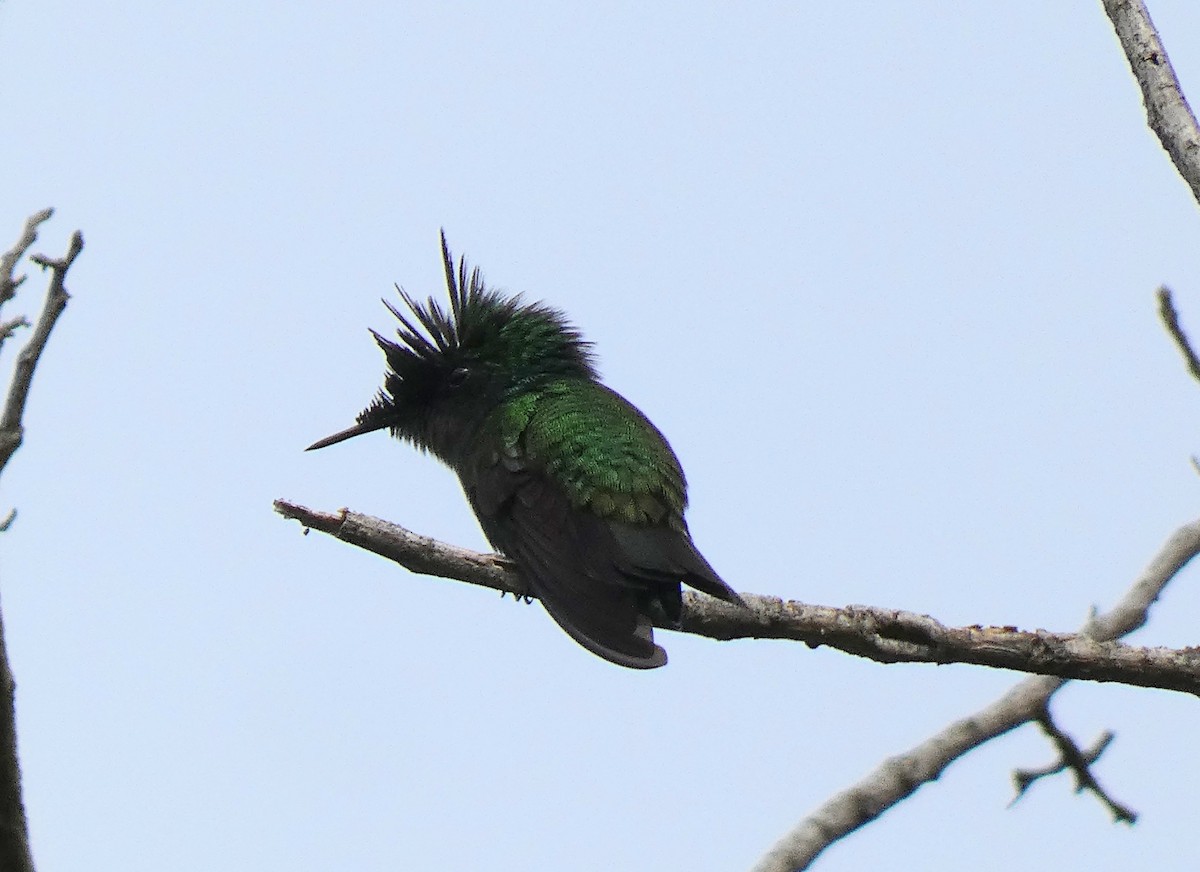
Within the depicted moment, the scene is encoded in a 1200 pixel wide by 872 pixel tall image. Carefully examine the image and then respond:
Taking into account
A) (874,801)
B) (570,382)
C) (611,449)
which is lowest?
(874,801)

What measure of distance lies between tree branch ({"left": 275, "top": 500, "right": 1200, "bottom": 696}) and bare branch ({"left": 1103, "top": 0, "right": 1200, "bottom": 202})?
4.98ft

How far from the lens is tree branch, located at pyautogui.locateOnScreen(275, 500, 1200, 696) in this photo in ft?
16.1

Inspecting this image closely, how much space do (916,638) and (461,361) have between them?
9.88ft

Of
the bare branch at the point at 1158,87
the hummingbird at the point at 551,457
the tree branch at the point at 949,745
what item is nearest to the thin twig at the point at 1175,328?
the bare branch at the point at 1158,87

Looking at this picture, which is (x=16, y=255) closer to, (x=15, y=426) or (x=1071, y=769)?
(x=15, y=426)

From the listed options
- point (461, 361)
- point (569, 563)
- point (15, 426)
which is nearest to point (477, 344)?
point (461, 361)

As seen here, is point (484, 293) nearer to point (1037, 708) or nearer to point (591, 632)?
point (591, 632)

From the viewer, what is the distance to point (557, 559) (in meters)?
5.79

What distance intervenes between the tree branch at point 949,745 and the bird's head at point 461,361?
2.18 m

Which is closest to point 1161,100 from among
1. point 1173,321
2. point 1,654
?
point 1173,321

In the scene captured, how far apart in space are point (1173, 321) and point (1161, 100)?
594 mm

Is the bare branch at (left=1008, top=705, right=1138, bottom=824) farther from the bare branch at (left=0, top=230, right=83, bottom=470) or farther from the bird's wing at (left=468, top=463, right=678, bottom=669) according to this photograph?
the bare branch at (left=0, top=230, right=83, bottom=470)

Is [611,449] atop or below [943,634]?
atop

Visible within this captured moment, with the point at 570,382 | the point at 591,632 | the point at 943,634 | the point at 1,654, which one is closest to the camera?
the point at 1,654
